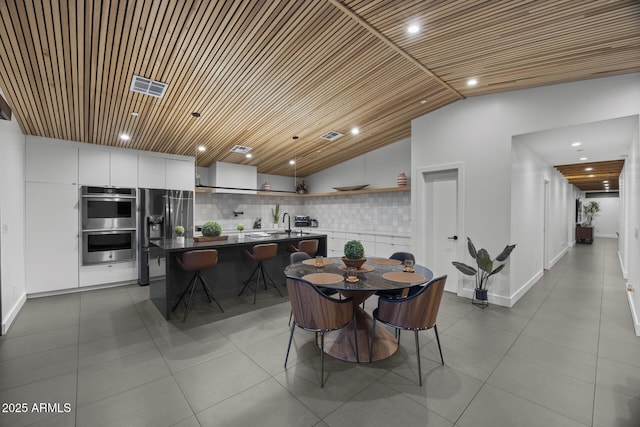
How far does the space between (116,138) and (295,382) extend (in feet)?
15.6

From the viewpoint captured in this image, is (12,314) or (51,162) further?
(51,162)

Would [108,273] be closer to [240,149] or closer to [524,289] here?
[240,149]

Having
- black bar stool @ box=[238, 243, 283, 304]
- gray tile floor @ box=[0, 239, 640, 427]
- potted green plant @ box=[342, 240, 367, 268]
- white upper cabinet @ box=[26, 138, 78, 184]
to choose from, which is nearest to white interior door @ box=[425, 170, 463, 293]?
gray tile floor @ box=[0, 239, 640, 427]

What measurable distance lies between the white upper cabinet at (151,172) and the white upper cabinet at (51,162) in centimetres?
90

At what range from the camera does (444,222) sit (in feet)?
15.0

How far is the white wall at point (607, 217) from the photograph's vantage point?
493 inches

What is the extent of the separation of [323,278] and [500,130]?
341 cm

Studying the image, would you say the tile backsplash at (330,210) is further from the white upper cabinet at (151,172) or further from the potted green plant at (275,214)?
the white upper cabinet at (151,172)

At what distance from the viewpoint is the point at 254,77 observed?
10.7 ft

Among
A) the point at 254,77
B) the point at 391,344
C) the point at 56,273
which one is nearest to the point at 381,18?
the point at 254,77

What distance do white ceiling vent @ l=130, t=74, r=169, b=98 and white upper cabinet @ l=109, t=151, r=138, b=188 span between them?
2.11 metres

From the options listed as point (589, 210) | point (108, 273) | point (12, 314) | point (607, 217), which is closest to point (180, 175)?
point (108, 273)

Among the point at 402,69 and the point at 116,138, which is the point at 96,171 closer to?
the point at 116,138

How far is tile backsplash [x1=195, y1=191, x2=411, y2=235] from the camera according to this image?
20.4ft
